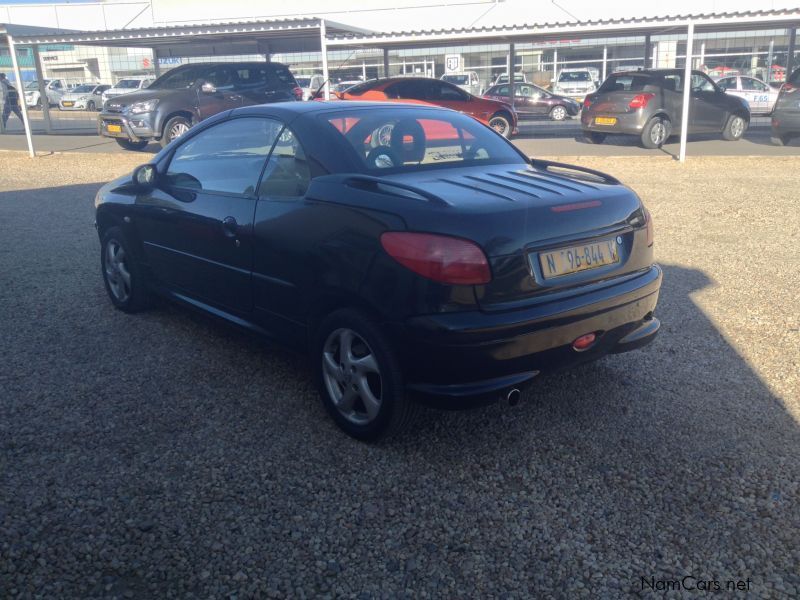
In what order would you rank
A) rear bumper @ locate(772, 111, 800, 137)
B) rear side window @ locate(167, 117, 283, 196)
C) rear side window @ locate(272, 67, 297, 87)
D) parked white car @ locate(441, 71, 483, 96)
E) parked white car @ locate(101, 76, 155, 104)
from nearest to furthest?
rear side window @ locate(167, 117, 283, 196) < rear bumper @ locate(772, 111, 800, 137) < rear side window @ locate(272, 67, 297, 87) < parked white car @ locate(441, 71, 483, 96) < parked white car @ locate(101, 76, 155, 104)

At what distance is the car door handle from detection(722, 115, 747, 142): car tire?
56.0ft

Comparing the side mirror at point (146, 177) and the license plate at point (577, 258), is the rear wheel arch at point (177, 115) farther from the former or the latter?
the license plate at point (577, 258)

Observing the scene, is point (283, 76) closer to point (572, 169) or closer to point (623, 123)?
point (623, 123)

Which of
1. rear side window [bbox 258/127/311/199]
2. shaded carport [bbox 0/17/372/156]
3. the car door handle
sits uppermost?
shaded carport [bbox 0/17/372/156]

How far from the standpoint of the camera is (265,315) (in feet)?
13.2

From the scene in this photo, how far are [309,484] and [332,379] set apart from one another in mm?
595

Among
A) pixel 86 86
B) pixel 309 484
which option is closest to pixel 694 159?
pixel 309 484

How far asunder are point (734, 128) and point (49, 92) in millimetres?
36311

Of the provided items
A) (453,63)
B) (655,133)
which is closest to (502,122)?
(655,133)

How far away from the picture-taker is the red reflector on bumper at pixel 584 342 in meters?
3.39

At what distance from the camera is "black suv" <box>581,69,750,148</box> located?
654 inches

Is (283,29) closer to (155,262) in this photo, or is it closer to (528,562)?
(155,262)

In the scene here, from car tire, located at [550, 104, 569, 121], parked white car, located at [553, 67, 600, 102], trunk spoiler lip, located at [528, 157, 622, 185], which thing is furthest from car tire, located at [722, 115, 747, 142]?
parked white car, located at [553, 67, 600, 102]

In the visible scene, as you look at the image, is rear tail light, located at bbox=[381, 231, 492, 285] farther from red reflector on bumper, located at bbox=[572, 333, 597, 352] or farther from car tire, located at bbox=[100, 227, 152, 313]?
car tire, located at bbox=[100, 227, 152, 313]
